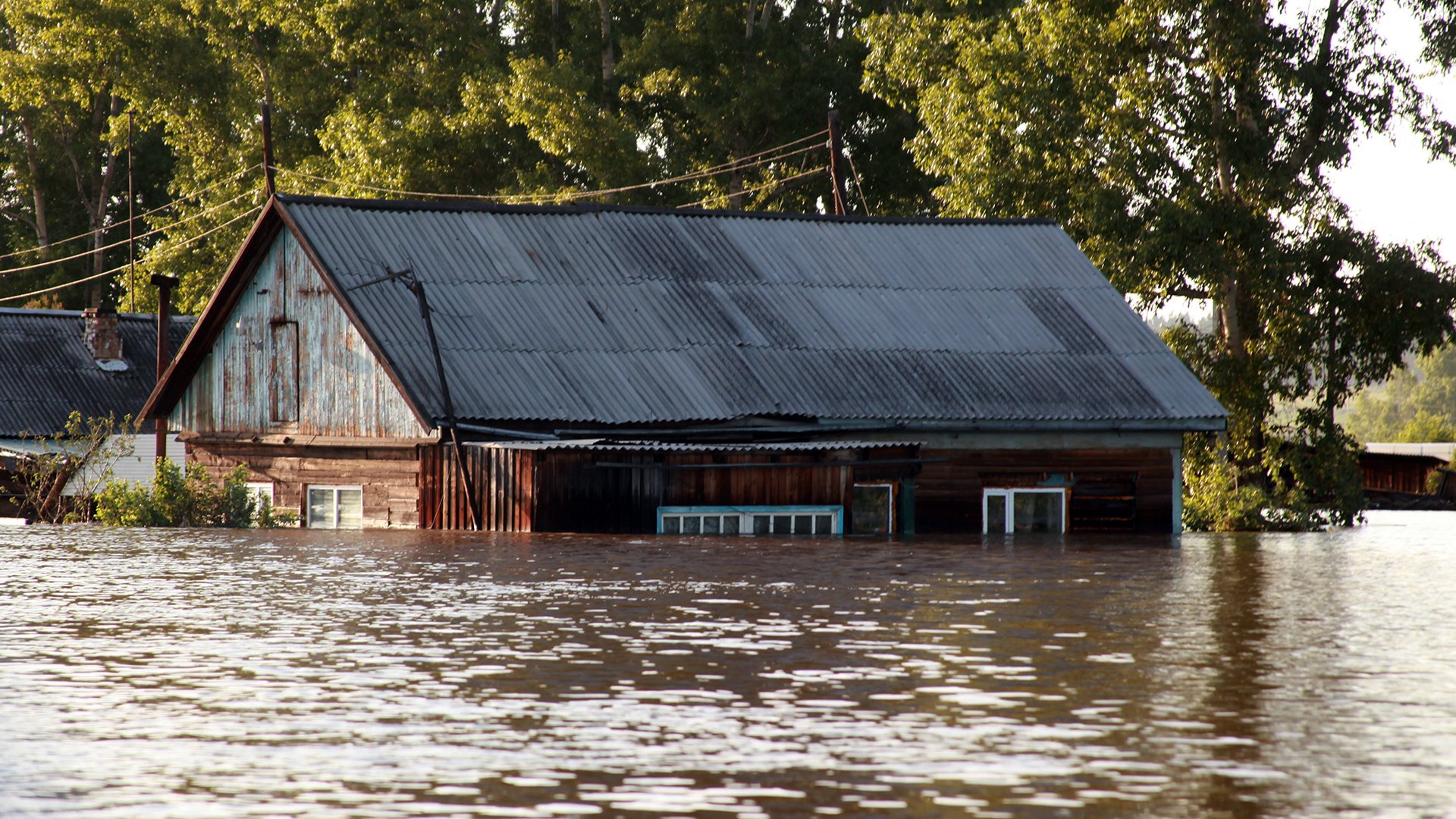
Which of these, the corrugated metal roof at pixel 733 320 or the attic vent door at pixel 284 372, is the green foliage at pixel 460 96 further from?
the attic vent door at pixel 284 372

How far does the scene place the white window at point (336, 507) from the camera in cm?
3503

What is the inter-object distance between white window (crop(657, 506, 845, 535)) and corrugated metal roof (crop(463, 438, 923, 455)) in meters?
1.07

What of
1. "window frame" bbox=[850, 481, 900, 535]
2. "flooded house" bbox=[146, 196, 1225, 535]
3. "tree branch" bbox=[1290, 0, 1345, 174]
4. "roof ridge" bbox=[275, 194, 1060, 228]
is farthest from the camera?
"tree branch" bbox=[1290, 0, 1345, 174]

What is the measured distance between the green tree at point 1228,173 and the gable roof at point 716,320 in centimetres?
356

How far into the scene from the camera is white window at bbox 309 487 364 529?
115 ft

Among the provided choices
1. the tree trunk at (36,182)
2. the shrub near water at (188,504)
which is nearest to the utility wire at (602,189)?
the tree trunk at (36,182)

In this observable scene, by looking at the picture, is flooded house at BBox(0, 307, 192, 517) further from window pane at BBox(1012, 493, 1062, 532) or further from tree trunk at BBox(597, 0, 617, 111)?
window pane at BBox(1012, 493, 1062, 532)

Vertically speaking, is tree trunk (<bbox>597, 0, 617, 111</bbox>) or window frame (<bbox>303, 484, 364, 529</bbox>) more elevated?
tree trunk (<bbox>597, 0, 617, 111</bbox>)

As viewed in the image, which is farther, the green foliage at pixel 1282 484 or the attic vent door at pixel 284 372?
the green foliage at pixel 1282 484

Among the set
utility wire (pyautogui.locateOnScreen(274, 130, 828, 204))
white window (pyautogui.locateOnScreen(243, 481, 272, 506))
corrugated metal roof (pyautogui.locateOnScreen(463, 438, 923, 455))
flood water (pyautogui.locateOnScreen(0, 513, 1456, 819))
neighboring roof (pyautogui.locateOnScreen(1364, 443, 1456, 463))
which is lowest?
flood water (pyautogui.locateOnScreen(0, 513, 1456, 819))

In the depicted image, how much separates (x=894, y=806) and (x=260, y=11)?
190 feet

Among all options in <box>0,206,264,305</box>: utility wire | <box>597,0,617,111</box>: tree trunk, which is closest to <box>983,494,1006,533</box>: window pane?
<box>597,0,617,111</box>: tree trunk

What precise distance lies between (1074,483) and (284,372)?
15.2m

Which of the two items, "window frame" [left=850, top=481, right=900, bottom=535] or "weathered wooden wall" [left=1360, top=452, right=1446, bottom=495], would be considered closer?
"window frame" [left=850, top=481, right=900, bottom=535]
